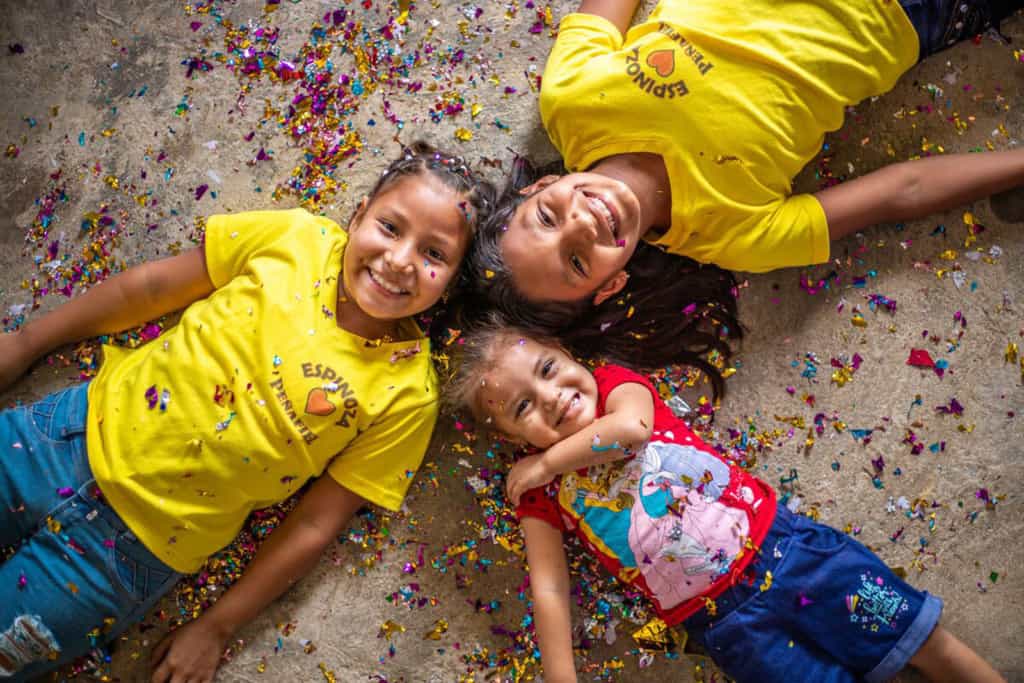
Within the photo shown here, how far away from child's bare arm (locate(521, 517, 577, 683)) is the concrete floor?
0.14m

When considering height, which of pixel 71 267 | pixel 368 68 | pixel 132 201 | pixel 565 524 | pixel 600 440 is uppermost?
pixel 368 68

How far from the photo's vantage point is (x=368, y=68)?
6.38 feet

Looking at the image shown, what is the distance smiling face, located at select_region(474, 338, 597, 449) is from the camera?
5.34 ft

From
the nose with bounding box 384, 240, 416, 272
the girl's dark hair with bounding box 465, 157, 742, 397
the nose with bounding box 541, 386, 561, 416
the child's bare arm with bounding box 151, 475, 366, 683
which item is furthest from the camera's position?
the girl's dark hair with bounding box 465, 157, 742, 397

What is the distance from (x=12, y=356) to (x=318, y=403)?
0.83 m

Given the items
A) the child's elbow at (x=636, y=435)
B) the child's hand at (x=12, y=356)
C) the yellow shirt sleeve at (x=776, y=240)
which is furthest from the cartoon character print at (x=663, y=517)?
the child's hand at (x=12, y=356)

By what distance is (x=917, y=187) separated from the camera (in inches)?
69.9

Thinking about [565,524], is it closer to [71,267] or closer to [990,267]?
[990,267]

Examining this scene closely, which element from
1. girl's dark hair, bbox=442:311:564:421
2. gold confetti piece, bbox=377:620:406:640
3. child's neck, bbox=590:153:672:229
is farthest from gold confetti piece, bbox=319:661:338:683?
child's neck, bbox=590:153:672:229

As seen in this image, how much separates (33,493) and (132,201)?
2.54 feet

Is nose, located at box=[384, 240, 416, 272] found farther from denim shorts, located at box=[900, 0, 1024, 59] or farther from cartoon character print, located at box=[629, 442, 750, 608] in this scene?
denim shorts, located at box=[900, 0, 1024, 59]

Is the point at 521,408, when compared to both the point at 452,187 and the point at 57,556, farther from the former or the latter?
the point at 57,556

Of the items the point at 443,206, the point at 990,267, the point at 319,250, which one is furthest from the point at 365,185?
the point at 990,267

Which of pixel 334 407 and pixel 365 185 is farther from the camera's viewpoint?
pixel 365 185
